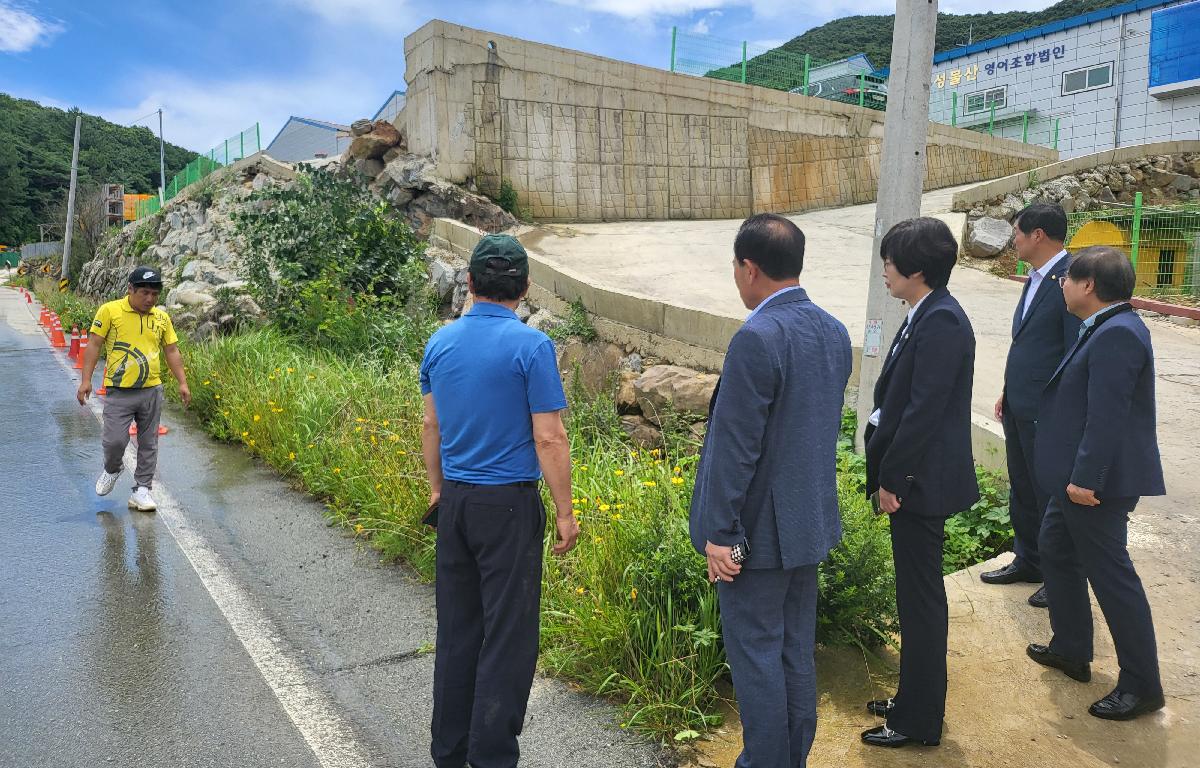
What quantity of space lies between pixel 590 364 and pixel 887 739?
5.86 metres

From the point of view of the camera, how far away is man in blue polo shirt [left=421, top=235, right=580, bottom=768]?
2975 millimetres

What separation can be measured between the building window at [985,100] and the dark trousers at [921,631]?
108 ft

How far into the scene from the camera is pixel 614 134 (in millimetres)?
16172

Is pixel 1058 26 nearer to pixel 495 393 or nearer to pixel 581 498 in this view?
pixel 581 498

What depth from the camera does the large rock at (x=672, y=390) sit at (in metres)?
7.11

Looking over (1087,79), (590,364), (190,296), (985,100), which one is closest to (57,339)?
(190,296)

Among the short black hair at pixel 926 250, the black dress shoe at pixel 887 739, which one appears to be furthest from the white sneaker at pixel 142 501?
the short black hair at pixel 926 250

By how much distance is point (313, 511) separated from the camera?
6.50 meters

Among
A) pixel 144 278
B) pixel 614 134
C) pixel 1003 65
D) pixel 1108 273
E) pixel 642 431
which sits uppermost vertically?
pixel 1003 65

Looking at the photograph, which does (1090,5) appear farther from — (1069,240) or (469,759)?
(469,759)

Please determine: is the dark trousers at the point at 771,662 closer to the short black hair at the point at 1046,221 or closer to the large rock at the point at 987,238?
the short black hair at the point at 1046,221

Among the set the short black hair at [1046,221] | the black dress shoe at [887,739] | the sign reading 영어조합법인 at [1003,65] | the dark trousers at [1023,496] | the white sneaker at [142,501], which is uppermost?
the sign reading 영어조합법인 at [1003,65]

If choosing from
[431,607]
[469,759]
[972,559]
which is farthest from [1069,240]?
[469,759]

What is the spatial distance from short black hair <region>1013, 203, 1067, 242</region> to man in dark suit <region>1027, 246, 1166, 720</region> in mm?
676
